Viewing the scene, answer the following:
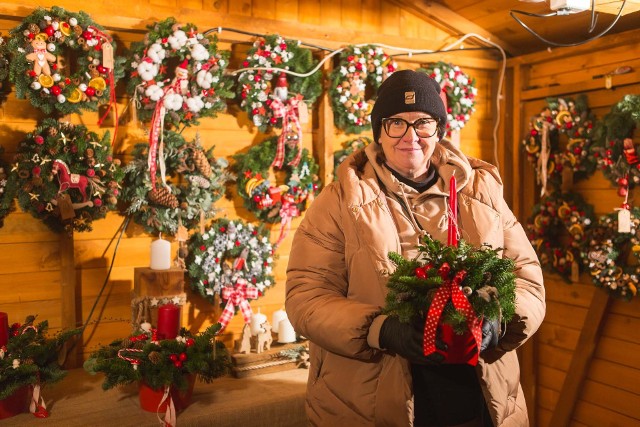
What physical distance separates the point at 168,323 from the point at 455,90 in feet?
6.20

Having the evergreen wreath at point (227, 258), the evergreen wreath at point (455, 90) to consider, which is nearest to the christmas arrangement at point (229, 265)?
the evergreen wreath at point (227, 258)

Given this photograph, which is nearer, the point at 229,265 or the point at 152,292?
the point at 152,292

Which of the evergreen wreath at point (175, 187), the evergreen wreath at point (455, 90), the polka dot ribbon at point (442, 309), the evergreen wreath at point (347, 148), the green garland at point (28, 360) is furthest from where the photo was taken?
the evergreen wreath at point (455, 90)

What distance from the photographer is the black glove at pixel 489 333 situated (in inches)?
52.0

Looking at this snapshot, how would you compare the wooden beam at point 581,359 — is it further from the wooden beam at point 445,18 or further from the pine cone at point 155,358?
the pine cone at point 155,358

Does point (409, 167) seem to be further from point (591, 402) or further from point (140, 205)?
point (591, 402)

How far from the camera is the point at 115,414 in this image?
216cm

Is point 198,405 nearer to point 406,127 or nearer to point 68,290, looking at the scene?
point 68,290

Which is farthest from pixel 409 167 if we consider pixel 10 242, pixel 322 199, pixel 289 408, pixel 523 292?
pixel 10 242

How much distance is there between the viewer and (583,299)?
10.7ft

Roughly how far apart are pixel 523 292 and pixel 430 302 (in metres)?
0.34

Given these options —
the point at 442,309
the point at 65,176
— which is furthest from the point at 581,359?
the point at 65,176

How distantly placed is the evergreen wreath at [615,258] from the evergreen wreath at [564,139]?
0.32m

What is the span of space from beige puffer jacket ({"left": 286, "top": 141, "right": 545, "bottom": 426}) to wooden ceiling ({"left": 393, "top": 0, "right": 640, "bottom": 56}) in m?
1.71
